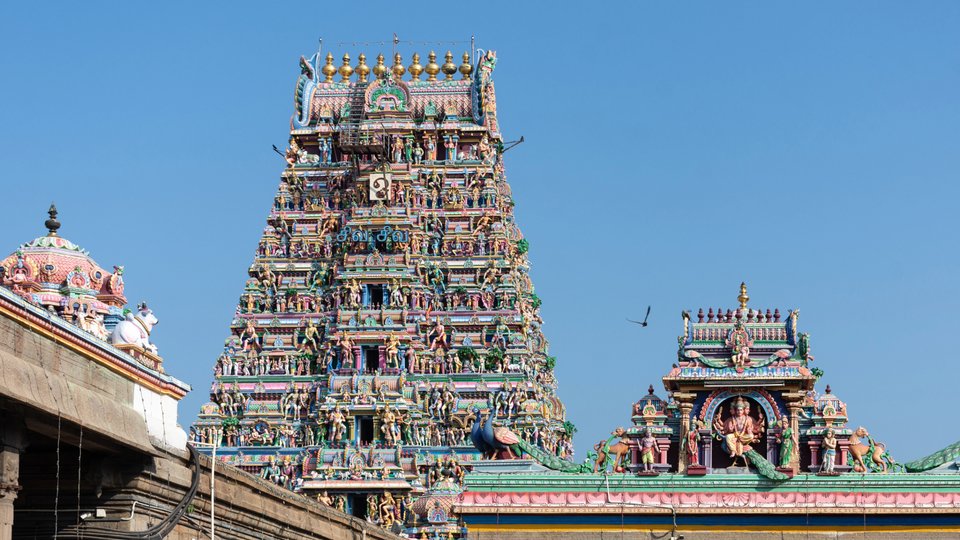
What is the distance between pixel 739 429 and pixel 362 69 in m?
50.0

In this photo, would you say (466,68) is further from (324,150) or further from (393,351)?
(393,351)

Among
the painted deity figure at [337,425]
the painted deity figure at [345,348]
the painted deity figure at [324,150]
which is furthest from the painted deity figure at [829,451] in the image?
the painted deity figure at [324,150]

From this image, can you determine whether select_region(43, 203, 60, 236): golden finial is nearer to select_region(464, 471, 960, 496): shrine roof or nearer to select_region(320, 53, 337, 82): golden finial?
select_region(464, 471, 960, 496): shrine roof

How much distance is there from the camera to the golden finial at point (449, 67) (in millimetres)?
97312

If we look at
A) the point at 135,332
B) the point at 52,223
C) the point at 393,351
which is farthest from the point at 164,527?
the point at 393,351

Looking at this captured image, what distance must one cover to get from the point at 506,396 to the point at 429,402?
3.32m

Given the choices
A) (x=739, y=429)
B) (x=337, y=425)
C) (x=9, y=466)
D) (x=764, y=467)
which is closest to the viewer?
(x=9, y=466)

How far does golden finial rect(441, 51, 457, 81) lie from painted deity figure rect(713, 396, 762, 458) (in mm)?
48241

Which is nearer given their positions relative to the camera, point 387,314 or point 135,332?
point 135,332

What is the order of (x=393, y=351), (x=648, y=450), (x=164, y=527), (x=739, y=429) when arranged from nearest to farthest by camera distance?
(x=164, y=527) → (x=648, y=450) → (x=739, y=429) → (x=393, y=351)

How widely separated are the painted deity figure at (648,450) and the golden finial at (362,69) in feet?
160

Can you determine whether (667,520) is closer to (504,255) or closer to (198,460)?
(198,460)

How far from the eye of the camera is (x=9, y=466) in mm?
25844

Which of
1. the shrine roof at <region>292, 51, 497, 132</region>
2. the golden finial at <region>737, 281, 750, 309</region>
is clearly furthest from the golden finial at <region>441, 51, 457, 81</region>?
the golden finial at <region>737, 281, 750, 309</region>
